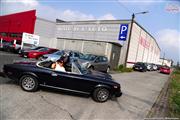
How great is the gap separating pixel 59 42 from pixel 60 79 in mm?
24641

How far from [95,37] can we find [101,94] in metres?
27.2

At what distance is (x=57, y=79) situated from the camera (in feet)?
23.5

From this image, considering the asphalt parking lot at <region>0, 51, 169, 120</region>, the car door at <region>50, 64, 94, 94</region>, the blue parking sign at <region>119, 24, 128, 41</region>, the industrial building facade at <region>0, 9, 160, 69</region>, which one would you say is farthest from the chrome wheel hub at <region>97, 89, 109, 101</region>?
the blue parking sign at <region>119, 24, 128, 41</region>

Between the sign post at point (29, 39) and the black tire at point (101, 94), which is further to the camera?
the sign post at point (29, 39)

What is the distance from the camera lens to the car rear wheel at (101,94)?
7.37 m

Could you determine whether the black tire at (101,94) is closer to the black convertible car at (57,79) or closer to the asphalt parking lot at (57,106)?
the black convertible car at (57,79)

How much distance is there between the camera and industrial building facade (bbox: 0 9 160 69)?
24688mm

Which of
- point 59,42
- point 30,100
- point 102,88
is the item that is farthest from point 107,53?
point 30,100

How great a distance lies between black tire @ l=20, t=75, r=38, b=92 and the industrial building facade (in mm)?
16828

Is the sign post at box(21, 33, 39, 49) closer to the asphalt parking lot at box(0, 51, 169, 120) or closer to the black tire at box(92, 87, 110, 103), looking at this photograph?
the asphalt parking lot at box(0, 51, 169, 120)

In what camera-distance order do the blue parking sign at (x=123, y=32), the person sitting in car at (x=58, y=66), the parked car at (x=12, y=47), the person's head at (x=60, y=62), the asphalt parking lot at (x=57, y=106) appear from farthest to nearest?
the blue parking sign at (x=123, y=32)
the parked car at (x=12, y=47)
the person's head at (x=60, y=62)
the person sitting in car at (x=58, y=66)
the asphalt parking lot at (x=57, y=106)

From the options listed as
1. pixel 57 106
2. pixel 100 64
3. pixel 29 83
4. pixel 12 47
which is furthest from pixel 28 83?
pixel 12 47

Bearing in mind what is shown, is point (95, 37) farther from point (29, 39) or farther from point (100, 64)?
point (100, 64)

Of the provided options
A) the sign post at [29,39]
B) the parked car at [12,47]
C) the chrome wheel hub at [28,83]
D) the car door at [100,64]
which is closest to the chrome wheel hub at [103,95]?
the chrome wheel hub at [28,83]
